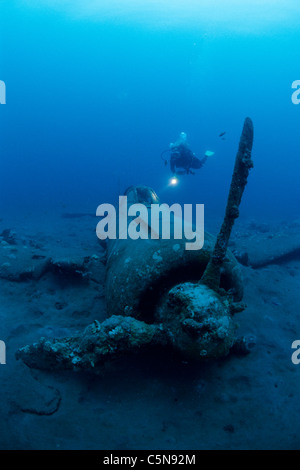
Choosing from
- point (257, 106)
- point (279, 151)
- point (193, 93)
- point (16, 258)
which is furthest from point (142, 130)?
point (16, 258)

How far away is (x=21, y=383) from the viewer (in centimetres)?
275

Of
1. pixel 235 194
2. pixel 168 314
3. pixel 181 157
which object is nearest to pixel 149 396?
pixel 168 314

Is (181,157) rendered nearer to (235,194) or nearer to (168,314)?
(235,194)

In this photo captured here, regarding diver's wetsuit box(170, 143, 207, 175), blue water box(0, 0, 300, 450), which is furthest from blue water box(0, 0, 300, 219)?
diver's wetsuit box(170, 143, 207, 175)

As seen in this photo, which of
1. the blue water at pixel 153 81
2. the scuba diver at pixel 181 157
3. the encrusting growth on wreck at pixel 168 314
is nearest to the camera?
the encrusting growth on wreck at pixel 168 314

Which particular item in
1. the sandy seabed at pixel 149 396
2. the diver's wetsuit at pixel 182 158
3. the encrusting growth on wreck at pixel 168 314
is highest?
the diver's wetsuit at pixel 182 158

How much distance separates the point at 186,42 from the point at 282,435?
97197mm

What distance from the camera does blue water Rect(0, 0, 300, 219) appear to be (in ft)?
181

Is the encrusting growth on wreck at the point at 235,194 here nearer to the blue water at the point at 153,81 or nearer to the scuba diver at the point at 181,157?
the scuba diver at the point at 181,157

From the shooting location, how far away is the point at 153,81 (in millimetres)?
100812

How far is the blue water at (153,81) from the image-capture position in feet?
181

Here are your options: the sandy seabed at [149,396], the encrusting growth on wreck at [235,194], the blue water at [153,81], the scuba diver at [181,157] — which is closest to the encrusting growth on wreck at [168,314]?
the encrusting growth on wreck at [235,194]

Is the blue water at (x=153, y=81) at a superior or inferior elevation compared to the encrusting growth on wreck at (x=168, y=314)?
superior

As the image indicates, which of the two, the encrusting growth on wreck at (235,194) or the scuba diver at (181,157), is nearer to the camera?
the encrusting growth on wreck at (235,194)
